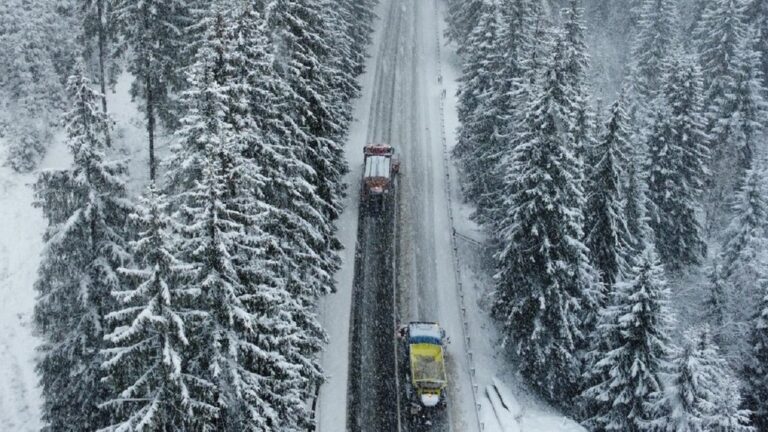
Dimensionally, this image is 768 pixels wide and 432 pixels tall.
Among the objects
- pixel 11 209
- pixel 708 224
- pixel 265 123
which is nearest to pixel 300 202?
pixel 265 123

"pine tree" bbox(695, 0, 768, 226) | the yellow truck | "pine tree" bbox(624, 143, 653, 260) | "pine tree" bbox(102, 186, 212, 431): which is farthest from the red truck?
"pine tree" bbox(102, 186, 212, 431)

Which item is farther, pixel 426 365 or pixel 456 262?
pixel 456 262

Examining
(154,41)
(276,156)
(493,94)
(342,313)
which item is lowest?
(342,313)

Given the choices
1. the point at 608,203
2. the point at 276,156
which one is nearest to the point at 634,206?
the point at 608,203

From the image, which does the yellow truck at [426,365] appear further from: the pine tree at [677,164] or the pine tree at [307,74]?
the pine tree at [677,164]

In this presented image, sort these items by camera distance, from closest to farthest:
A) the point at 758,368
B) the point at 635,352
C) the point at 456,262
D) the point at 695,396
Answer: the point at 695,396
the point at 635,352
the point at 758,368
the point at 456,262

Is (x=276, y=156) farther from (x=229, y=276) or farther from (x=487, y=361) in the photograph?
(x=487, y=361)

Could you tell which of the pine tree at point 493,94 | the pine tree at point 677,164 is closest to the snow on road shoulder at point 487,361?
the pine tree at point 493,94

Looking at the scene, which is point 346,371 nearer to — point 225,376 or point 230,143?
point 225,376
